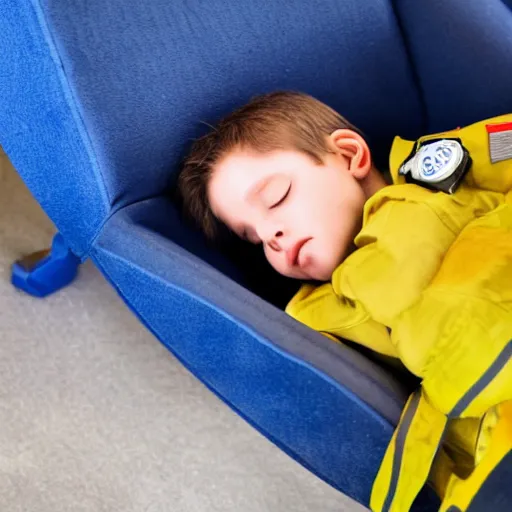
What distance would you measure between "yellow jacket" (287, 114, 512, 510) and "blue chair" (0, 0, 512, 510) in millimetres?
62

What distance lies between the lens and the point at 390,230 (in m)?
0.88

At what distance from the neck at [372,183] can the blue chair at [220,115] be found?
12 cm

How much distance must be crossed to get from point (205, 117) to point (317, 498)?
65 cm

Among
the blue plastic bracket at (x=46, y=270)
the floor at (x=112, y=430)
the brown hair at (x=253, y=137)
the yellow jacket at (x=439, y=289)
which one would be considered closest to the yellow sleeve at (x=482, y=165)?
the yellow jacket at (x=439, y=289)

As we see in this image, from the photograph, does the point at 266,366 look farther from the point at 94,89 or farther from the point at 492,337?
Result: the point at 94,89

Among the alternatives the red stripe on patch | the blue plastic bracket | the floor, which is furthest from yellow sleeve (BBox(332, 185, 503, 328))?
the blue plastic bracket

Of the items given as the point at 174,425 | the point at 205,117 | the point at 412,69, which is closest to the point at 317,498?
the point at 174,425

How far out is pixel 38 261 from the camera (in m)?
1.41

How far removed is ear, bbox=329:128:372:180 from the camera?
1.08m

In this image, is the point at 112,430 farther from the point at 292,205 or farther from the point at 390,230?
the point at 390,230

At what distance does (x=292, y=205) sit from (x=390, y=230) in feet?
0.54

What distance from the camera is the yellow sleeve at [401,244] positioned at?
83cm

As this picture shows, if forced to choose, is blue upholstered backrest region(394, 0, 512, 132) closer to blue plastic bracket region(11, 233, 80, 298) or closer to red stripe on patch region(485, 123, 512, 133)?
red stripe on patch region(485, 123, 512, 133)

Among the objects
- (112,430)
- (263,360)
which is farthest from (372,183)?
(112,430)
